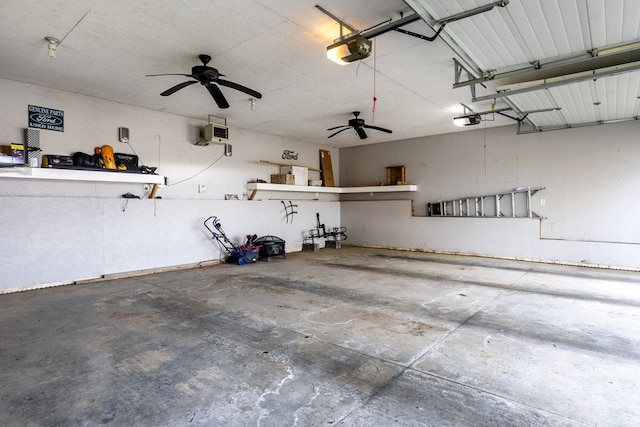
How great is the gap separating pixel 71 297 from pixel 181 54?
3.51 metres

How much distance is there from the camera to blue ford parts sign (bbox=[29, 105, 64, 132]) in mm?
5070

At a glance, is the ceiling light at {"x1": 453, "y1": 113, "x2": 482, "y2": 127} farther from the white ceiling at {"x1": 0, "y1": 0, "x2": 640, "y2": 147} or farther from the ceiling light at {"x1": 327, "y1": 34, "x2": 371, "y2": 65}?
the ceiling light at {"x1": 327, "y1": 34, "x2": 371, "y2": 65}

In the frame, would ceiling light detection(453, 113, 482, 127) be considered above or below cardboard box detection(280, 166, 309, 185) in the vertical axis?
above

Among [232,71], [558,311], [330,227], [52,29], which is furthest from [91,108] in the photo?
[558,311]

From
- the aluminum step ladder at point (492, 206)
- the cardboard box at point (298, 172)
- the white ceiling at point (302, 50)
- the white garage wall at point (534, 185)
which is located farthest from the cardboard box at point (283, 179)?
the aluminum step ladder at point (492, 206)

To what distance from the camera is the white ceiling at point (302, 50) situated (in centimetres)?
298

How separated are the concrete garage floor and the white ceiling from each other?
9.07 ft

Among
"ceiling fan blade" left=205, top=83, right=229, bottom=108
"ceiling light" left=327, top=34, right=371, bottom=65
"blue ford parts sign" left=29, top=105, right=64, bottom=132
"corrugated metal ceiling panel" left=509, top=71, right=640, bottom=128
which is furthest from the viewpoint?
"blue ford parts sign" left=29, top=105, right=64, bottom=132

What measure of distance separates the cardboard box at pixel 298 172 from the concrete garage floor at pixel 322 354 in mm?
3924

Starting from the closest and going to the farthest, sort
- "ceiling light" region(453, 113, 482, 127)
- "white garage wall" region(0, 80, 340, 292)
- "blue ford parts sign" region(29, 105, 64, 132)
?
"white garage wall" region(0, 80, 340, 292) < "blue ford parts sign" region(29, 105, 64, 132) < "ceiling light" region(453, 113, 482, 127)

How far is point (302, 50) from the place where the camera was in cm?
399

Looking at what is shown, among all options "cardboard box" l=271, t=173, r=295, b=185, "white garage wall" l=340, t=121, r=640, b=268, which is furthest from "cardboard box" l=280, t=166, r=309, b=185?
"white garage wall" l=340, t=121, r=640, b=268

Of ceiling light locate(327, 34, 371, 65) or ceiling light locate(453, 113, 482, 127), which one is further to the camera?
ceiling light locate(453, 113, 482, 127)

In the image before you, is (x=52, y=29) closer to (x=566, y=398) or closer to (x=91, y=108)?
(x=91, y=108)
